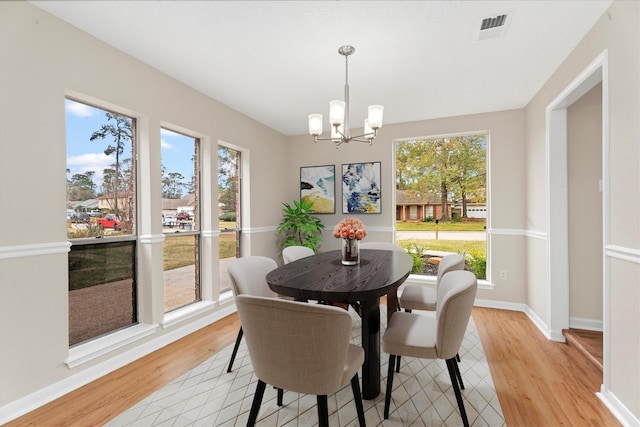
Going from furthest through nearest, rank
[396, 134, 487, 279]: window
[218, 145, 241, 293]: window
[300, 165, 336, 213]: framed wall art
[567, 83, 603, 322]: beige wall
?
[300, 165, 336, 213]: framed wall art → [396, 134, 487, 279]: window → [218, 145, 241, 293]: window → [567, 83, 603, 322]: beige wall

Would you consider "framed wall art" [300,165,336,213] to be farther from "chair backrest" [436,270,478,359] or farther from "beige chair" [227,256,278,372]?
"chair backrest" [436,270,478,359]

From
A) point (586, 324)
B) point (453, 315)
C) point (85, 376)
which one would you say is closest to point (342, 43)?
point (453, 315)

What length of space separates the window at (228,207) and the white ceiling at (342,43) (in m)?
0.80

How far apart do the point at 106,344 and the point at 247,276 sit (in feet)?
3.93

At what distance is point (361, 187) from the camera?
4.44m

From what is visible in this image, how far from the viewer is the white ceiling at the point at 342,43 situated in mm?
1834

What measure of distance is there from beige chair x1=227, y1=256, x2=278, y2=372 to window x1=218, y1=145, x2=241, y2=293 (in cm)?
138

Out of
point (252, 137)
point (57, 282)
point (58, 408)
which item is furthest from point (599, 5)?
point (58, 408)

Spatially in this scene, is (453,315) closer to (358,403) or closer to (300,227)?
(358,403)

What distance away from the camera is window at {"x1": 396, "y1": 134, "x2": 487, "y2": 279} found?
4027 mm

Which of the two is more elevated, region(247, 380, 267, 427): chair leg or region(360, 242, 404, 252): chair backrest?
region(360, 242, 404, 252): chair backrest

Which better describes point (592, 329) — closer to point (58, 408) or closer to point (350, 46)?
point (350, 46)

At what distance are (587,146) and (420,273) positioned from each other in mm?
2385

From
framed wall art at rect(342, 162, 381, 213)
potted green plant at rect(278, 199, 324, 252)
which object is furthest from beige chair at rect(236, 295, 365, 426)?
framed wall art at rect(342, 162, 381, 213)
